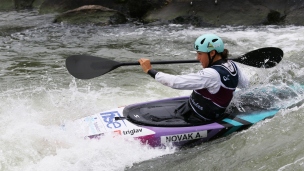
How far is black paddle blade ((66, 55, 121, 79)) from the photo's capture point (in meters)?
5.44

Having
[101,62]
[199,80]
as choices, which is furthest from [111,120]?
[199,80]

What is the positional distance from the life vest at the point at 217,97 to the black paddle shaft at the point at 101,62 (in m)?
0.91

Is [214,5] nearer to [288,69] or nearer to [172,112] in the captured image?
[288,69]

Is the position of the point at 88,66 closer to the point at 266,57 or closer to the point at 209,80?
the point at 209,80

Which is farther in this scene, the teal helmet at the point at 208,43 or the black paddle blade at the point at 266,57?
the black paddle blade at the point at 266,57

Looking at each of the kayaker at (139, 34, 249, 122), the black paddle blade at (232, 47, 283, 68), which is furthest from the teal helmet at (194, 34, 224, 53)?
the black paddle blade at (232, 47, 283, 68)

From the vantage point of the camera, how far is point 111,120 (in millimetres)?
5023

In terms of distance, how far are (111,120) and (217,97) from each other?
4.41ft

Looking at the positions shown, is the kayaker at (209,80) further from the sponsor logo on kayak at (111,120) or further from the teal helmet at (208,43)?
the sponsor logo on kayak at (111,120)

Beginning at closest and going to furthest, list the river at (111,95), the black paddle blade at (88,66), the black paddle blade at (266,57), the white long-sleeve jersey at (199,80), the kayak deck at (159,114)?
the river at (111,95) → the white long-sleeve jersey at (199,80) → the kayak deck at (159,114) → the black paddle blade at (88,66) → the black paddle blade at (266,57)

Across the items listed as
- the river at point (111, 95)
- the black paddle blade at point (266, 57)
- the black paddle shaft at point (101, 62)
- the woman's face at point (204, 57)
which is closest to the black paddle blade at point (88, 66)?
the black paddle shaft at point (101, 62)

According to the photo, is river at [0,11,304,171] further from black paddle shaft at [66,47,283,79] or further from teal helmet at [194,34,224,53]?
teal helmet at [194,34,224,53]

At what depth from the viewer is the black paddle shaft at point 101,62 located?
5.45m

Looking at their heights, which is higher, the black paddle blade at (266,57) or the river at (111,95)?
the black paddle blade at (266,57)
